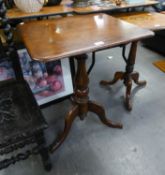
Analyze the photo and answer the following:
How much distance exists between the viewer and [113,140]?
1.45 meters

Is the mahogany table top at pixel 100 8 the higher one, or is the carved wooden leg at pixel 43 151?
the mahogany table top at pixel 100 8

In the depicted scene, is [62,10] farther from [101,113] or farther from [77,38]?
[101,113]

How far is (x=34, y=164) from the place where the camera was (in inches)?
50.4

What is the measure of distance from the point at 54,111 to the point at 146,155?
90 centimetres

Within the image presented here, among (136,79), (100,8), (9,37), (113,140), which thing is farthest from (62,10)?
(113,140)

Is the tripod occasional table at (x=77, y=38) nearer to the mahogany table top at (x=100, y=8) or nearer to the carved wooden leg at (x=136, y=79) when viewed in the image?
the mahogany table top at (x=100, y=8)

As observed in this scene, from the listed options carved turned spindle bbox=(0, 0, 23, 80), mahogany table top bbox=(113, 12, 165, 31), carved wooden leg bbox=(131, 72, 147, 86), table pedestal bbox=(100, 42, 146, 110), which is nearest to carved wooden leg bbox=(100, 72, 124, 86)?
table pedestal bbox=(100, 42, 146, 110)

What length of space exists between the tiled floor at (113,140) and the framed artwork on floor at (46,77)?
142 mm

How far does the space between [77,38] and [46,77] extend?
811mm

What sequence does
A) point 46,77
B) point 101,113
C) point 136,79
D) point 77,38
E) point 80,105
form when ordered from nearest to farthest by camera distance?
point 77,38 → point 80,105 → point 101,113 → point 46,77 → point 136,79

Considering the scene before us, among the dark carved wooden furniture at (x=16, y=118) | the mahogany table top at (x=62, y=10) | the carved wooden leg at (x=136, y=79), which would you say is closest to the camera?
the dark carved wooden furniture at (x=16, y=118)

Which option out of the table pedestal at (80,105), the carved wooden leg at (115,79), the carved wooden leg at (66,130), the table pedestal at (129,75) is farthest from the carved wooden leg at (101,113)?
the carved wooden leg at (115,79)

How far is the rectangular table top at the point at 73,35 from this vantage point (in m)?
0.82

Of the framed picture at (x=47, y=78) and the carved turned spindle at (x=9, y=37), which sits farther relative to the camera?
the framed picture at (x=47, y=78)
